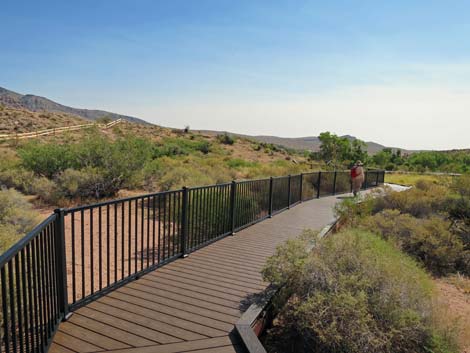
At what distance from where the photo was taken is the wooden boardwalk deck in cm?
302

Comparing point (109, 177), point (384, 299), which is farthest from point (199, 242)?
point (109, 177)

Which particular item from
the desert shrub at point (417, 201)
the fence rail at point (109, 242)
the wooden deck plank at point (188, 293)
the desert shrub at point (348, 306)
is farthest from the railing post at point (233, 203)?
the desert shrub at point (417, 201)

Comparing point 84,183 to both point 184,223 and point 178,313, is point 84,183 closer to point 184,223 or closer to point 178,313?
point 184,223

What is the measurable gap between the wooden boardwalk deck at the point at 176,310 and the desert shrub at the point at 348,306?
59 cm

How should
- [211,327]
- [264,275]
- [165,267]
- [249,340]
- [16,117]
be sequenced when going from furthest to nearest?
[16,117], [165,267], [264,275], [211,327], [249,340]

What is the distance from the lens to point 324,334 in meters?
3.50

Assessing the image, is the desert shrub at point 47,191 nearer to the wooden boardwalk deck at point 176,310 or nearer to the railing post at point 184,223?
the railing post at point 184,223

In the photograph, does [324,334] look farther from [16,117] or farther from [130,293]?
[16,117]

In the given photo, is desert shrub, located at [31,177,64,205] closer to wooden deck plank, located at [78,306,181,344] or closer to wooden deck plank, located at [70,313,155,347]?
wooden deck plank, located at [78,306,181,344]

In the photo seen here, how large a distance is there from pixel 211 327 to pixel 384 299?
209cm

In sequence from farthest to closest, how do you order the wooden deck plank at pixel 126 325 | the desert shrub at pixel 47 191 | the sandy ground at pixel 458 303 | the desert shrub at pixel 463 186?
the desert shrub at pixel 47 191, the desert shrub at pixel 463 186, the sandy ground at pixel 458 303, the wooden deck plank at pixel 126 325

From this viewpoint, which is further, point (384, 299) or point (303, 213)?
point (303, 213)

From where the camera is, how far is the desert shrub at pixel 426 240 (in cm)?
800

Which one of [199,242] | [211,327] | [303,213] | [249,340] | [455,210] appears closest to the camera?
[249,340]
